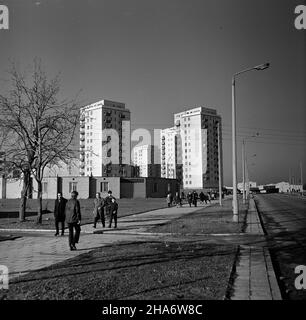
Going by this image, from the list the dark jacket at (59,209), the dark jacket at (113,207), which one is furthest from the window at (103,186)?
the dark jacket at (59,209)

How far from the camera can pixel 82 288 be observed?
18.6 feet

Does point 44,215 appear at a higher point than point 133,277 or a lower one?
lower

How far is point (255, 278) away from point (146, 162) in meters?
128

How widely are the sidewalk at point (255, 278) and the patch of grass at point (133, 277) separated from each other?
0.24 metres

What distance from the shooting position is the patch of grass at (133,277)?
535cm

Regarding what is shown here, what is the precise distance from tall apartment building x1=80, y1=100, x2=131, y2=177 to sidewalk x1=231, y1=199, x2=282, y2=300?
8664 centimetres

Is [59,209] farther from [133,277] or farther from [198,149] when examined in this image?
[198,149]

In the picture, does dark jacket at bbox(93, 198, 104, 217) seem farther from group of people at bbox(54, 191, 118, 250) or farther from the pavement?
the pavement

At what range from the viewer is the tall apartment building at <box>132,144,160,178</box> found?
13194cm

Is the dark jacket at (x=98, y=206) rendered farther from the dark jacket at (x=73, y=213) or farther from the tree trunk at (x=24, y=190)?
the dark jacket at (x=73, y=213)

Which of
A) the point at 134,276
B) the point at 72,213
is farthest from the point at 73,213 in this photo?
the point at 134,276

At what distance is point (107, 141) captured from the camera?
9900 centimetres

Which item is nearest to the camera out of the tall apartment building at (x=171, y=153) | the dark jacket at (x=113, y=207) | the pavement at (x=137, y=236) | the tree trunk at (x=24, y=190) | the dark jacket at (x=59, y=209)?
the pavement at (x=137, y=236)
